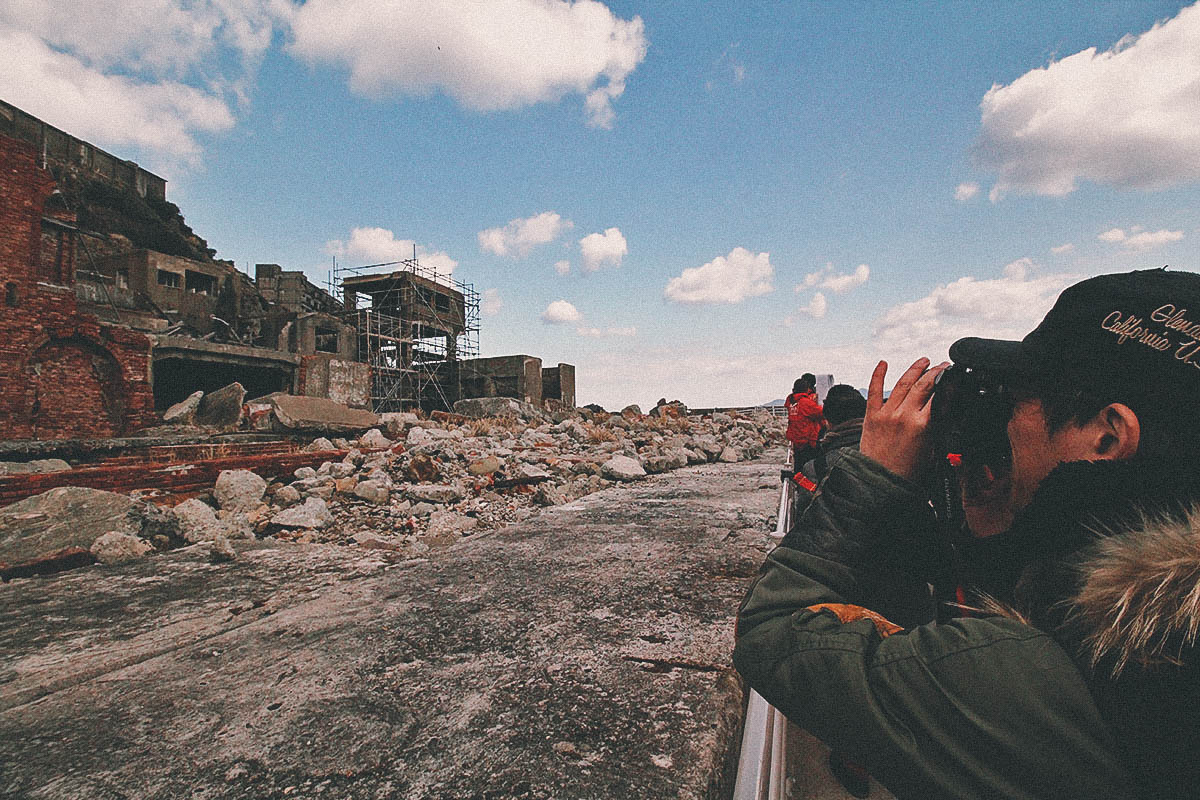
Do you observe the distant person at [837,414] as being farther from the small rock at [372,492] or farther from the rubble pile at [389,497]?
the small rock at [372,492]

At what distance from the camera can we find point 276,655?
4.69ft

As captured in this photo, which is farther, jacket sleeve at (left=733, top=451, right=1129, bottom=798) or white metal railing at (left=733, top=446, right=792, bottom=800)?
white metal railing at (left=733, top=446, right=792, bottom=800)

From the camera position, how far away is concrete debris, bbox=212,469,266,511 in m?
3.64

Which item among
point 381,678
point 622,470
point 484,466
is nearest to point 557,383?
point 622,470

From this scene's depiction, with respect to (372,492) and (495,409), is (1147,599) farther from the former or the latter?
(495,409)

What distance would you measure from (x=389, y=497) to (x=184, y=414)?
28.7 ft

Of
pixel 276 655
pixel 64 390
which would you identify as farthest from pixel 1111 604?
pixel 64 390

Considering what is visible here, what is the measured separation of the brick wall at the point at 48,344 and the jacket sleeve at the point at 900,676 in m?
12.3

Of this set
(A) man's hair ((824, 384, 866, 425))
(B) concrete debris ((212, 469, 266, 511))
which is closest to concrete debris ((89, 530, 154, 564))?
(B) concrete debris ((212, 469, 266, 511))

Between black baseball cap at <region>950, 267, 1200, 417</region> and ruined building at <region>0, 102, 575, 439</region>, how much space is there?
41.5ft

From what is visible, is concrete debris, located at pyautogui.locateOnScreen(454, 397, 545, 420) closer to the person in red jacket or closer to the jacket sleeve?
the person in red jacket

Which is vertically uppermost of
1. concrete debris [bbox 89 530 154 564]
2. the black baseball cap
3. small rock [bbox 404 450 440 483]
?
the black baseball cap

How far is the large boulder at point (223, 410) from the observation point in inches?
360

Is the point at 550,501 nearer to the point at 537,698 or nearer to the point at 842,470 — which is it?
the point at 537,698
